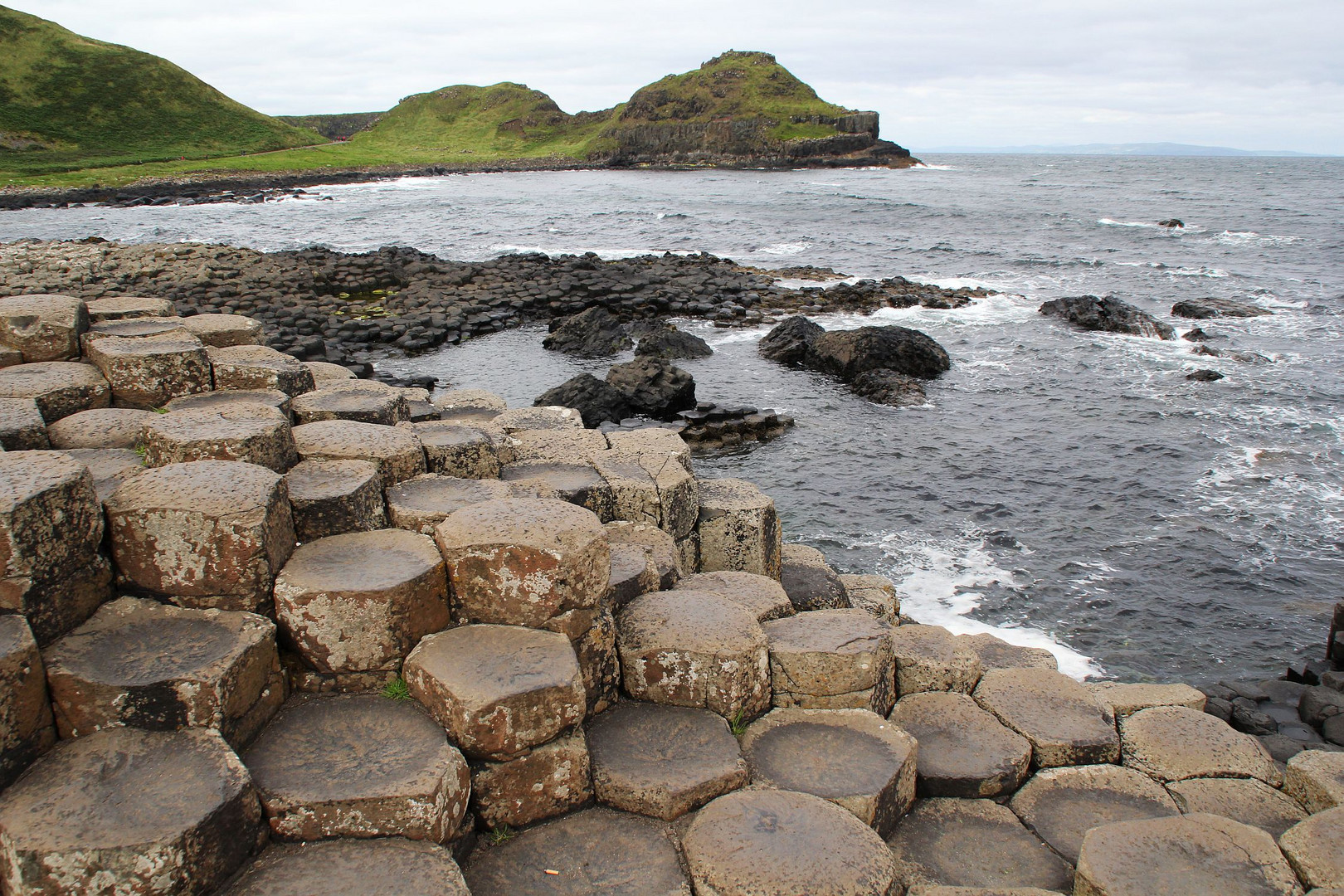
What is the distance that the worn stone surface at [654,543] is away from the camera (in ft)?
21.6

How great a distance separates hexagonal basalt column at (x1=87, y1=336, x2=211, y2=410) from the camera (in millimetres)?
7074

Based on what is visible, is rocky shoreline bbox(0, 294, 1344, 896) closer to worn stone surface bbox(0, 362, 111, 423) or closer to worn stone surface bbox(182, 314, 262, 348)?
worn stone surface bbox(0, 362, 111, 423)

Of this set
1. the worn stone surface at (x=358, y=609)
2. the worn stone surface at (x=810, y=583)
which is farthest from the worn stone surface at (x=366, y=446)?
the worn stone surface at (x=810, y=583)

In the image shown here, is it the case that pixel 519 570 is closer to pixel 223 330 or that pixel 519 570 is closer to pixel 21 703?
pixel 21 703

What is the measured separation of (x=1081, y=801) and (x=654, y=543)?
11.9 feet

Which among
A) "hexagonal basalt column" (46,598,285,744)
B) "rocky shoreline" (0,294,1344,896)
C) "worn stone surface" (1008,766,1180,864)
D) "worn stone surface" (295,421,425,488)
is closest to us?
"rocky shoreline" (0,294,1344,896)

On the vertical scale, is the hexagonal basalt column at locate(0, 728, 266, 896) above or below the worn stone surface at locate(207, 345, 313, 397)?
below

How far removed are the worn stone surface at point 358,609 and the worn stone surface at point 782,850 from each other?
1.88m

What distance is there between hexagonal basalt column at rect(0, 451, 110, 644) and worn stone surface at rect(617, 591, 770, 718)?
2947 millimetres

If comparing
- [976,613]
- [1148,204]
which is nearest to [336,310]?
[976,613]

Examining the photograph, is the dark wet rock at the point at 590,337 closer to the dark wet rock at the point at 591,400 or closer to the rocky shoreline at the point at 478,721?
the dark wet rock at the point at 591,400

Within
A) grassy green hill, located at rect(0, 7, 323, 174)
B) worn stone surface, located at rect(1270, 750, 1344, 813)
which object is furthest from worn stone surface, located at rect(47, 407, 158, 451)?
grassy green hill, located at rect(0, 7, 323, 174)

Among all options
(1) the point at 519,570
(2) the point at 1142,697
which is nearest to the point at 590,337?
(2) the point at 1142,697

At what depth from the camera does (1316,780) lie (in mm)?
5547
